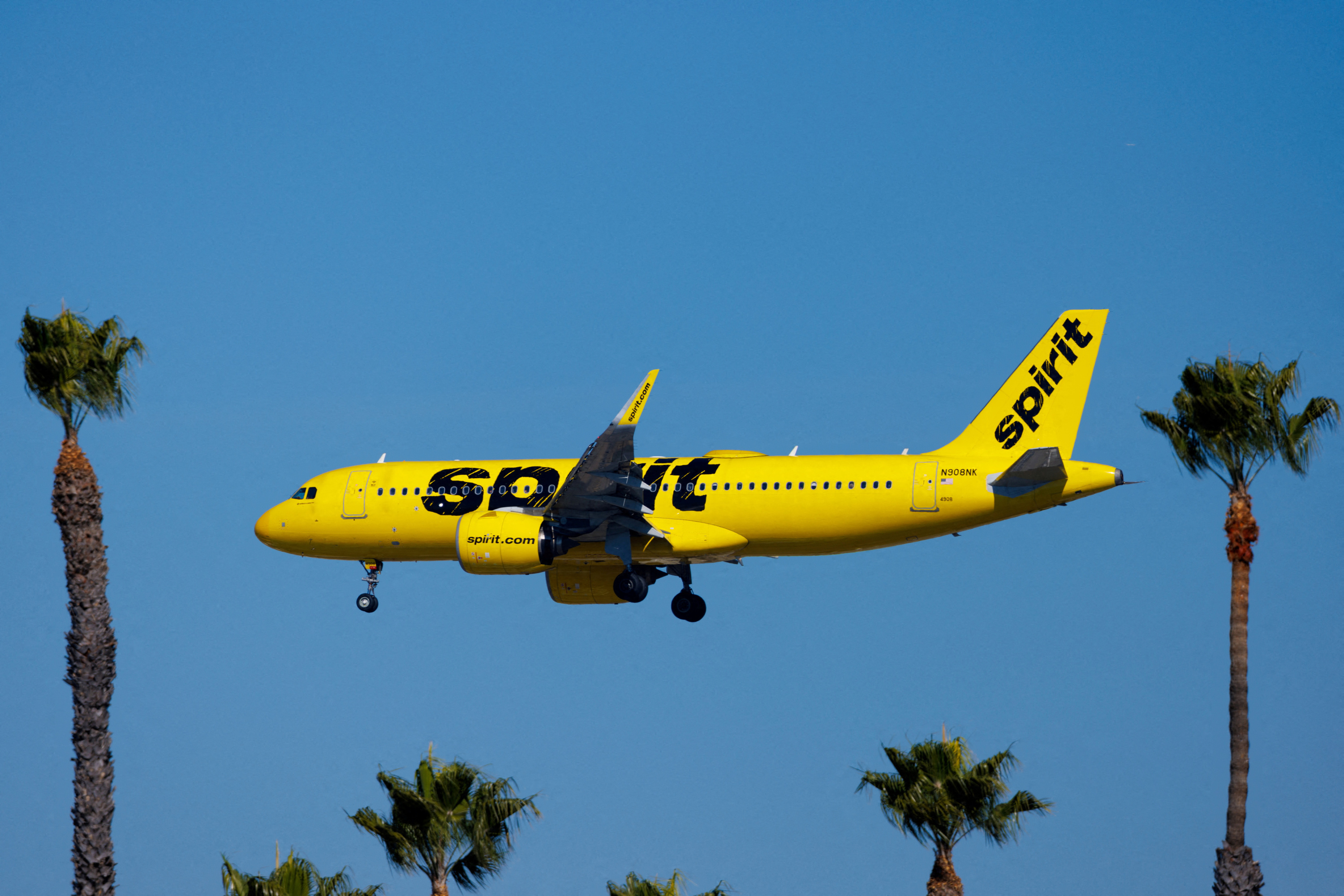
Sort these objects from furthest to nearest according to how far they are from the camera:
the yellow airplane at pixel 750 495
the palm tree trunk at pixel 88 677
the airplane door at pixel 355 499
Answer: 1. the airplane door at pixel 355 499
2. the yellow airplane at pixel 750 495
3. the palm tree trunk at pixel 88 677

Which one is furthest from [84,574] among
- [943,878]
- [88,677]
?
[943,878]

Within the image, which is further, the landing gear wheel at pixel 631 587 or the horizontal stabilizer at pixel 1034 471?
the landing gear wheel at pixel 631 587

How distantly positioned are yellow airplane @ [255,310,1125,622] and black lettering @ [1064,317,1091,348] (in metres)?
0.03

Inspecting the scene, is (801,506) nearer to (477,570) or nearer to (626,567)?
Answer: (626,567)

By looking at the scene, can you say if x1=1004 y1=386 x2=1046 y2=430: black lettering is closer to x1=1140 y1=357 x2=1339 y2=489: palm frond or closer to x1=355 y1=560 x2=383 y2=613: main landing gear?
x1=1140 y1=357 x2=1339 y2=489: palm frond

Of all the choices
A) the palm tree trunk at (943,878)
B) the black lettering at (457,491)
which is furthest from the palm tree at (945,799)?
the black lettering at (457,491)

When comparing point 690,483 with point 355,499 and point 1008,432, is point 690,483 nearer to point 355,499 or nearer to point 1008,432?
point 1008,432

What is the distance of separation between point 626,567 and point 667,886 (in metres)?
11.1

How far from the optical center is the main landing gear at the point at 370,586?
43.8 m

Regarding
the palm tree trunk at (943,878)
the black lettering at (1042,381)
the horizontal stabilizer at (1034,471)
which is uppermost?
the black lettering at (1042,381)

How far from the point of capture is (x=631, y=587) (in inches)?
1613

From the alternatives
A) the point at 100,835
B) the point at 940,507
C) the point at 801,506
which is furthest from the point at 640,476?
the point at 100,835

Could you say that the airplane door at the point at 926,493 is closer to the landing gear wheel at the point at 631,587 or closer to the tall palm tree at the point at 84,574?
the landing gear wheel at the point at 631,587

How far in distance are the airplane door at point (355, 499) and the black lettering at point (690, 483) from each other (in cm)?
968
